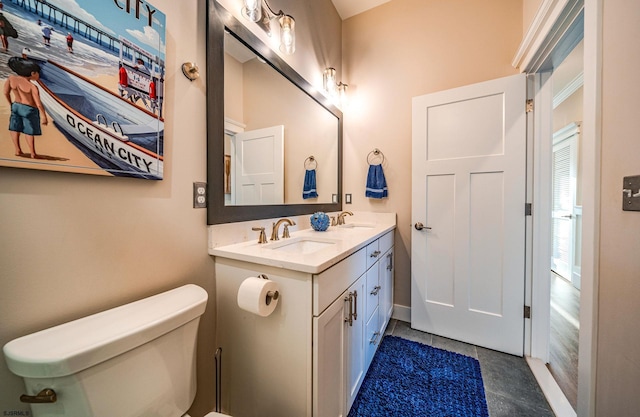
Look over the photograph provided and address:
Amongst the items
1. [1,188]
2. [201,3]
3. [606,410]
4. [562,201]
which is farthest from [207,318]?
[562,201]

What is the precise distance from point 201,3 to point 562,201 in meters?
4.74

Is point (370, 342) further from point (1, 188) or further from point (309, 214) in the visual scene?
point (1, 188)

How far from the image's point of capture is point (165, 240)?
2.96 ft

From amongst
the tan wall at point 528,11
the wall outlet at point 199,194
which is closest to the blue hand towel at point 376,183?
the tan wall at point 528,11

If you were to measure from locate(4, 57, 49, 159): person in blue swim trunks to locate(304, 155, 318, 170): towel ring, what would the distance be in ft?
4.64

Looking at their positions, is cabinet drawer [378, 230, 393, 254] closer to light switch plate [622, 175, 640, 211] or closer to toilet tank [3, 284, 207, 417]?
light switch plate [622, 175, 640, 211]

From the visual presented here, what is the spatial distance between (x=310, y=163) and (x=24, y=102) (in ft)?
4.94

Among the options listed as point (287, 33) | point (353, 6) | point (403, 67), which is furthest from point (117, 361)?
point (353, 6)

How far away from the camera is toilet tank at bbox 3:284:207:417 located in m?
0.50

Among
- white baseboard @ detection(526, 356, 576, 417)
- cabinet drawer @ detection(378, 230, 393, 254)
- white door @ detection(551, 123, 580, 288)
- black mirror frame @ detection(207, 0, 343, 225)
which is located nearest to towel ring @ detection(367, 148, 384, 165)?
cabinet drawer @ detection(378, 230, 393, 254)

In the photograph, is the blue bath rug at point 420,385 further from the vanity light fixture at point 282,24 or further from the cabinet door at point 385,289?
the vanity light fixture at point 282,24

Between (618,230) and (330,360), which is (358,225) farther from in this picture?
(618,230)

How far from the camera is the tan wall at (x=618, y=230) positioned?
27.4 inches

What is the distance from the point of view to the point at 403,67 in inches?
83.4
